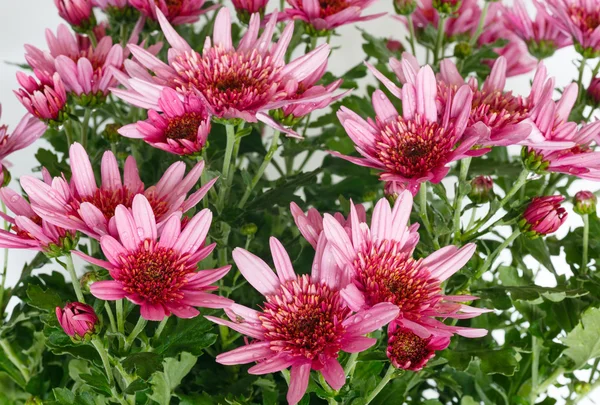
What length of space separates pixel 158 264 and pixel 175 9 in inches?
14.1

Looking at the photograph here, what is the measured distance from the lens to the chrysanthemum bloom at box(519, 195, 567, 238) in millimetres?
588

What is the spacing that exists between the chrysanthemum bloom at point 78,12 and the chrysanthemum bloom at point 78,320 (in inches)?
15.4

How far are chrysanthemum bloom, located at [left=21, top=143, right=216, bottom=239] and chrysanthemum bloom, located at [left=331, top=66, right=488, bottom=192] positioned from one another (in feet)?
0.43

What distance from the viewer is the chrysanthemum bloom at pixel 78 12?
78 centimetres

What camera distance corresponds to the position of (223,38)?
0.67 m

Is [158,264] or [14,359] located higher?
[158,264]

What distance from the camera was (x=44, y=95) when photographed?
2.15ft

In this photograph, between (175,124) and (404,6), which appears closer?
(175,124)

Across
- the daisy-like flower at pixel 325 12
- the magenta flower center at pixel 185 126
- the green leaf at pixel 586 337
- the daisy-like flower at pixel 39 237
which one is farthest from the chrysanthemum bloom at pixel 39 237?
the green leaf at pixel 586 337

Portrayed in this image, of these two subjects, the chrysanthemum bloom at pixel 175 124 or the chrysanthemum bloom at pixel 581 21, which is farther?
the chrysanthemum bloom at pixel 581 21

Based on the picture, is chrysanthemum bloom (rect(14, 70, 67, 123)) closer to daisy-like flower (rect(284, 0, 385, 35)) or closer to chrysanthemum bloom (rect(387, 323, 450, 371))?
daisy-like flower (rect(284, 0, 385, 35))

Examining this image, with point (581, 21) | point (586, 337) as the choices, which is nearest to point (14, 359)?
point (586, 337)

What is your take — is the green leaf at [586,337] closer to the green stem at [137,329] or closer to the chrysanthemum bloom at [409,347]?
the chrysanthemum bloom at [409,347]

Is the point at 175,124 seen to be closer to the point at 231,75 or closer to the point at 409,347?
the point at 231,75
